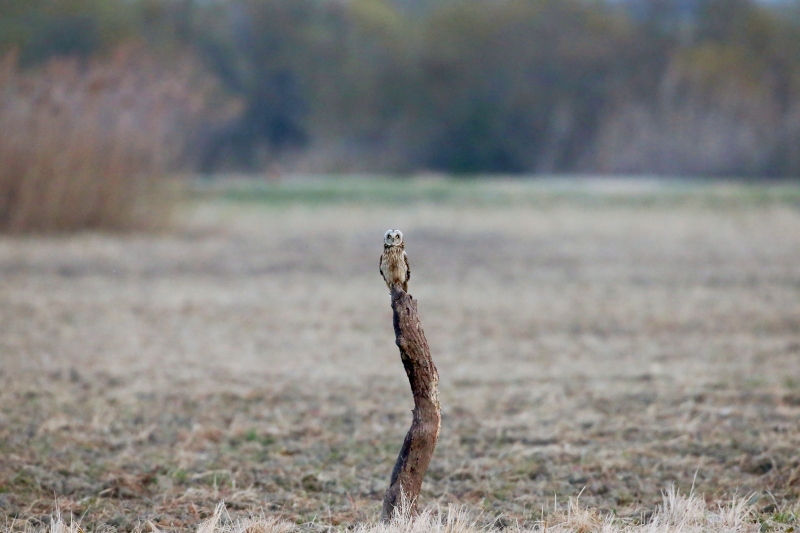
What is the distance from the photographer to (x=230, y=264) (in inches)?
516

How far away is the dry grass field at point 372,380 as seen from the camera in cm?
445

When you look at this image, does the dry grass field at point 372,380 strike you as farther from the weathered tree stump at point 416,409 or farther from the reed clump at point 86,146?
the reed clump at point 86,146

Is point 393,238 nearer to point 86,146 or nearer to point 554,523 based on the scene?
point 554,523

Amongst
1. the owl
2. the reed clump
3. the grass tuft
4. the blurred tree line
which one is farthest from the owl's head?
the blurred tree line

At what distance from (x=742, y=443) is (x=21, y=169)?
12.3 metres

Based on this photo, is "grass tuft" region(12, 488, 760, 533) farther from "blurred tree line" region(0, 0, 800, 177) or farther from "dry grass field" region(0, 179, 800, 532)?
"blurred tree line" region(0, 0, 800, 177)

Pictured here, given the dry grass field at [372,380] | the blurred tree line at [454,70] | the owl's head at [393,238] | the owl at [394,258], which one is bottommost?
the dry grass field at [372,380]

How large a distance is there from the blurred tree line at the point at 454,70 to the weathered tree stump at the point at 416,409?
29.4 m

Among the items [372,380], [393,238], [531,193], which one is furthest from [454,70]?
[393,238]

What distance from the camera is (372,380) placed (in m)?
6.82

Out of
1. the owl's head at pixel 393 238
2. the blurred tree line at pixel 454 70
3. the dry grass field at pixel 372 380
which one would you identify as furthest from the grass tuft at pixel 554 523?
the blurred tree line at pixel 454 70

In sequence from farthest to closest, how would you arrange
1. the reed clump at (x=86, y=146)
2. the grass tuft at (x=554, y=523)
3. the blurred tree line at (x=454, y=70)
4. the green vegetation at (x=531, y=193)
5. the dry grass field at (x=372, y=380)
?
the blurred tree line at (x=454, y=70), the green vegetation at (x=531, y=193), the reed clump at (x=86, y=146), the dry grass field at (x=372, y=380), the grass tuft at (x=554, y=523)

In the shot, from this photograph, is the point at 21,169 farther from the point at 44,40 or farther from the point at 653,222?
the point at 44,40

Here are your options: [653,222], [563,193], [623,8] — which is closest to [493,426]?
[653,222]
